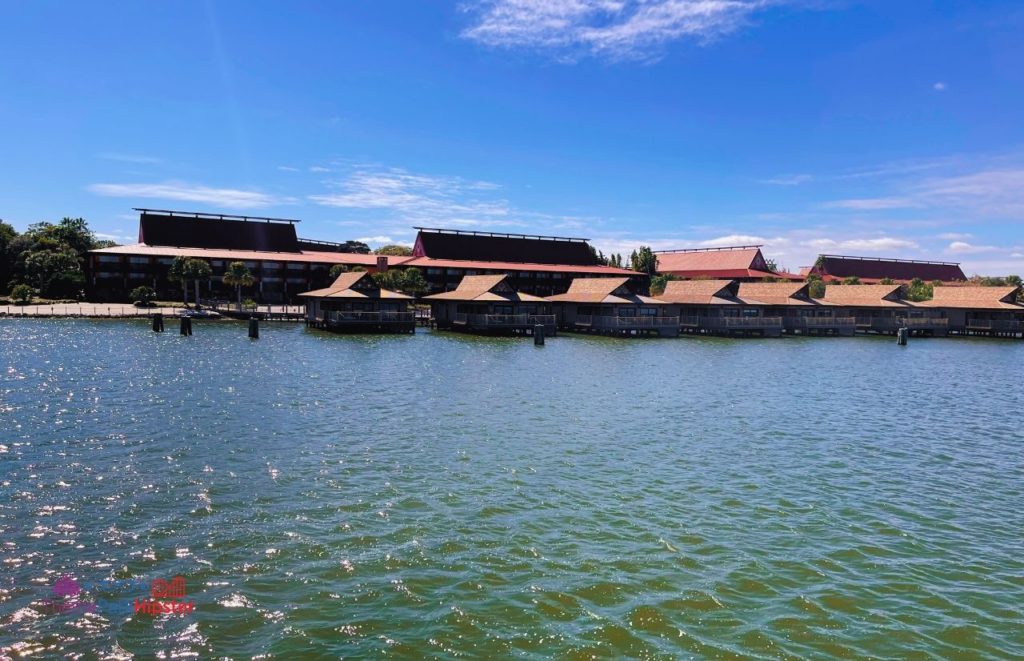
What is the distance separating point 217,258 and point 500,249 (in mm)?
46029

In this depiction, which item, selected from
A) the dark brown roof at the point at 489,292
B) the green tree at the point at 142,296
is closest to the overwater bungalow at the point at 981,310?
the dark brown roof at the point at 489,292

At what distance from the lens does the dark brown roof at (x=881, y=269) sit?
132 m

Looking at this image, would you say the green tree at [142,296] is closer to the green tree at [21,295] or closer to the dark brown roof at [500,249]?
the green tree at [21,295]

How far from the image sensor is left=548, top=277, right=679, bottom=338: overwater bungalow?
70125 millimetres

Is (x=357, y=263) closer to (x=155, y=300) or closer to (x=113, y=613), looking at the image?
(x=155, y=300)

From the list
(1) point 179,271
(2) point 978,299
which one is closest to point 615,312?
(2) point 978,299

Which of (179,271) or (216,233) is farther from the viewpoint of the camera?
(216,233)

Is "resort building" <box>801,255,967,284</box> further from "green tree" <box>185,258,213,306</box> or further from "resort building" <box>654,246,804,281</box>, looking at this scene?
"green tree" <box>185,258,213,306</box>

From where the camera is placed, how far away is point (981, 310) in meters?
83.1

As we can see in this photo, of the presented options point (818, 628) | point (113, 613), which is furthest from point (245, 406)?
point (818, 628)

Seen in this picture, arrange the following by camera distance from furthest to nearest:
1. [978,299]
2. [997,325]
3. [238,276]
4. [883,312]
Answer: [883,312]
[978,299]
[238,276]
[997,325]

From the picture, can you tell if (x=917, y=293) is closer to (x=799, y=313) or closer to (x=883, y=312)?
(x=883, y=312)

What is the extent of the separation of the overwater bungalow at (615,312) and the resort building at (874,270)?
7268cm

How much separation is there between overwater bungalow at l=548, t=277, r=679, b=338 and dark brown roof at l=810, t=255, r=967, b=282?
240 ft
